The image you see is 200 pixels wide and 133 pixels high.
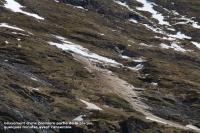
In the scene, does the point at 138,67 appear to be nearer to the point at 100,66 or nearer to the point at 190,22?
the point at 100,66

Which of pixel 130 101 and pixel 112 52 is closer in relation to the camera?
pixel 130 101

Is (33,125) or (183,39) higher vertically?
(33,125)

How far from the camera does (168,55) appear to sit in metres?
148

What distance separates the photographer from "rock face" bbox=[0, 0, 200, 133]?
254 ft

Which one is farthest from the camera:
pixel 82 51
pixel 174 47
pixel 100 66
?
pixel 174 47

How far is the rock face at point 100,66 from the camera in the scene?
77.4 m

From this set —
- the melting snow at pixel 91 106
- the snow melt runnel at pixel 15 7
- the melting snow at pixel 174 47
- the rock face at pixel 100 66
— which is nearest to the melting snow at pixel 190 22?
the rock face at pixel 100 66

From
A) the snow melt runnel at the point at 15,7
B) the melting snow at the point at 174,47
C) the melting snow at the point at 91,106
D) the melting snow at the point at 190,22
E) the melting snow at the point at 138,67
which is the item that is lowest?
the melting snow at the point at 174,47

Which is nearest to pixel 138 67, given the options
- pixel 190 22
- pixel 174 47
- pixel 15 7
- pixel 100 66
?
pixel 100 66

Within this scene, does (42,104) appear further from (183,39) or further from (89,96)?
(183,39)

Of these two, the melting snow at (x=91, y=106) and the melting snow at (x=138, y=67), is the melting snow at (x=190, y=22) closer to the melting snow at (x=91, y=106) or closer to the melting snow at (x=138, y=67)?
the melting snow at (x=138, y=67)

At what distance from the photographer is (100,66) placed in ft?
386

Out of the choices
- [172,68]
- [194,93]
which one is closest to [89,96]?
[194,93]

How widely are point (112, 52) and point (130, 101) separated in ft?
141
